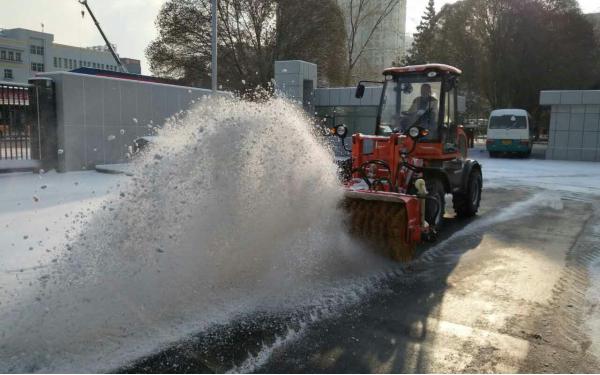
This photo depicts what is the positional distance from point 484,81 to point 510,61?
2.36 meters

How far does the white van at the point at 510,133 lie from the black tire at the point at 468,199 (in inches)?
647

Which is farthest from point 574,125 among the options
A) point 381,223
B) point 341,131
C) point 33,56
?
point 33,56

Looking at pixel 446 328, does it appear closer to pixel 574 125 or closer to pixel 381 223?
pixel 381 223

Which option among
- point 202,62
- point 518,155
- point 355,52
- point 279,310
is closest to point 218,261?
point 279,310

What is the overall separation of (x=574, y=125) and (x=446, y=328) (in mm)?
22740

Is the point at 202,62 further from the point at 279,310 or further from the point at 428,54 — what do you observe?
the point at 279,310

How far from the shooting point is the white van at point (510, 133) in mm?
24203

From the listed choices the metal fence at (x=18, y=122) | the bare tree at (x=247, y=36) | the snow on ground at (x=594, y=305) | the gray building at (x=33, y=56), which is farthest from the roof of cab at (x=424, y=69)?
the gray building at (x=33, y=56)

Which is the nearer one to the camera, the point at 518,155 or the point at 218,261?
the point at 218,261

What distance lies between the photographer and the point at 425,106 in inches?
313

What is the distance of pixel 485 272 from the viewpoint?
5.85 m

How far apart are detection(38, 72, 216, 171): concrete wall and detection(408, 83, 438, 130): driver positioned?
252 inches

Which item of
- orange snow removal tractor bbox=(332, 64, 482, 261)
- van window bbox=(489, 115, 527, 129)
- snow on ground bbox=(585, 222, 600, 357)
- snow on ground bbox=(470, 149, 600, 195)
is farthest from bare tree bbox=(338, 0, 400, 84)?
snow on ground bbox=(585, 222, 600, 357)

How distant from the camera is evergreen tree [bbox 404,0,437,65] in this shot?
1627 inches
